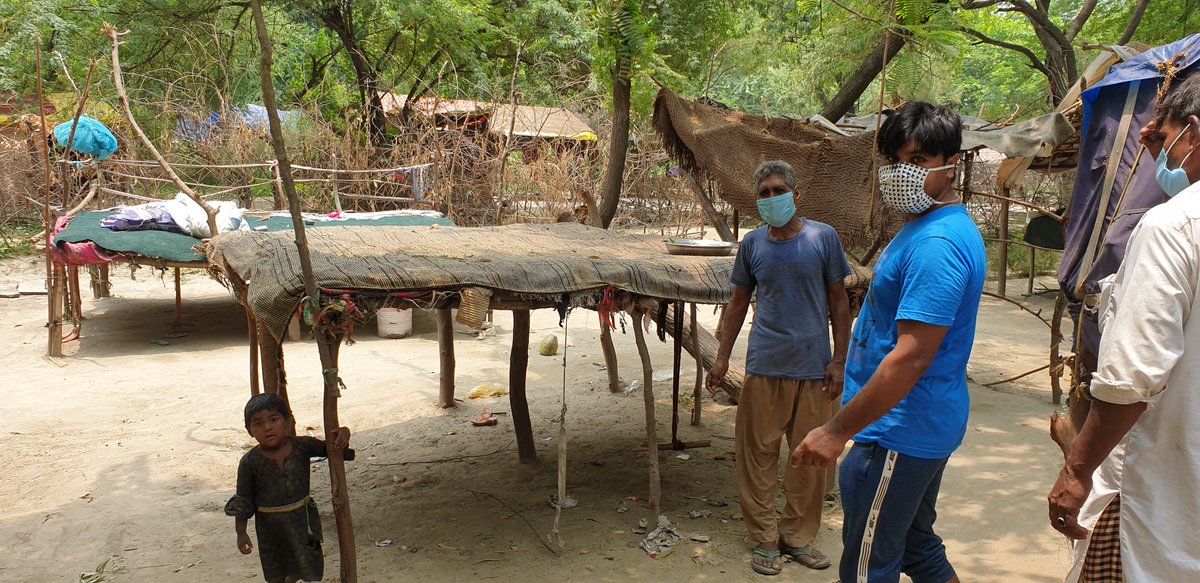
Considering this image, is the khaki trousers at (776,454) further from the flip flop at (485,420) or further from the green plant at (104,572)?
the green plant at (104,572)

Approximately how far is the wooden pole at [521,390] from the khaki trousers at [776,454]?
6.00 feet

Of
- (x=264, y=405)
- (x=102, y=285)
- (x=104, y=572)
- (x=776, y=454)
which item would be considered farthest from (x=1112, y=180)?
(x=102, y=285)

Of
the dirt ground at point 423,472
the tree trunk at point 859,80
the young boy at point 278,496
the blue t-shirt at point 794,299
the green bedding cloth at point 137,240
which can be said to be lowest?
the dirt ground at point 423,472

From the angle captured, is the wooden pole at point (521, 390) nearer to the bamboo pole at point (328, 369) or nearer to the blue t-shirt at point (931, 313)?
the bamboo pole at point (328, 369)

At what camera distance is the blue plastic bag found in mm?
8930

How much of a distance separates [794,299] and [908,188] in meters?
1.59

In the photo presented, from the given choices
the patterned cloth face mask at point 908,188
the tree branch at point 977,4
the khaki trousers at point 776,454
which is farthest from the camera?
the tree branch at point 977,4

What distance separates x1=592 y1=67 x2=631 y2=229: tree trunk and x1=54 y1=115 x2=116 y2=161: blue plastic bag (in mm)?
6233

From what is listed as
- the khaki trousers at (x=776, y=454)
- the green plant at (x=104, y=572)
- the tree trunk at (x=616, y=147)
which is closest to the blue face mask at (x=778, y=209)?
the khaki trousers at (x=776, y=454)

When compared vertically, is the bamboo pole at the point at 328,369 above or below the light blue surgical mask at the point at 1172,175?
below

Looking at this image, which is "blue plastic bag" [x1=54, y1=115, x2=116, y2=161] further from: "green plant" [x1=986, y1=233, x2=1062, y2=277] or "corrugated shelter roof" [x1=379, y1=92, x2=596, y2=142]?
"green plant" [x1=986, y1=233, x2=1062, y2=277]

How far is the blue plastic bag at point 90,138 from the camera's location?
8.93 metres

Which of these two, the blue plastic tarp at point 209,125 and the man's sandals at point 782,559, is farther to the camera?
the blue plastic tarp at point 209,125

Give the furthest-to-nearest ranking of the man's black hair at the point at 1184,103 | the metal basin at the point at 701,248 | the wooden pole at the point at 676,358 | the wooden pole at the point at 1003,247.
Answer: the wooden pole at the point at 1003,247 < the wooden pole at the point at 676,358 < the metal basin at the point at 701,248 < the man's black hair at the point at 1184,103
